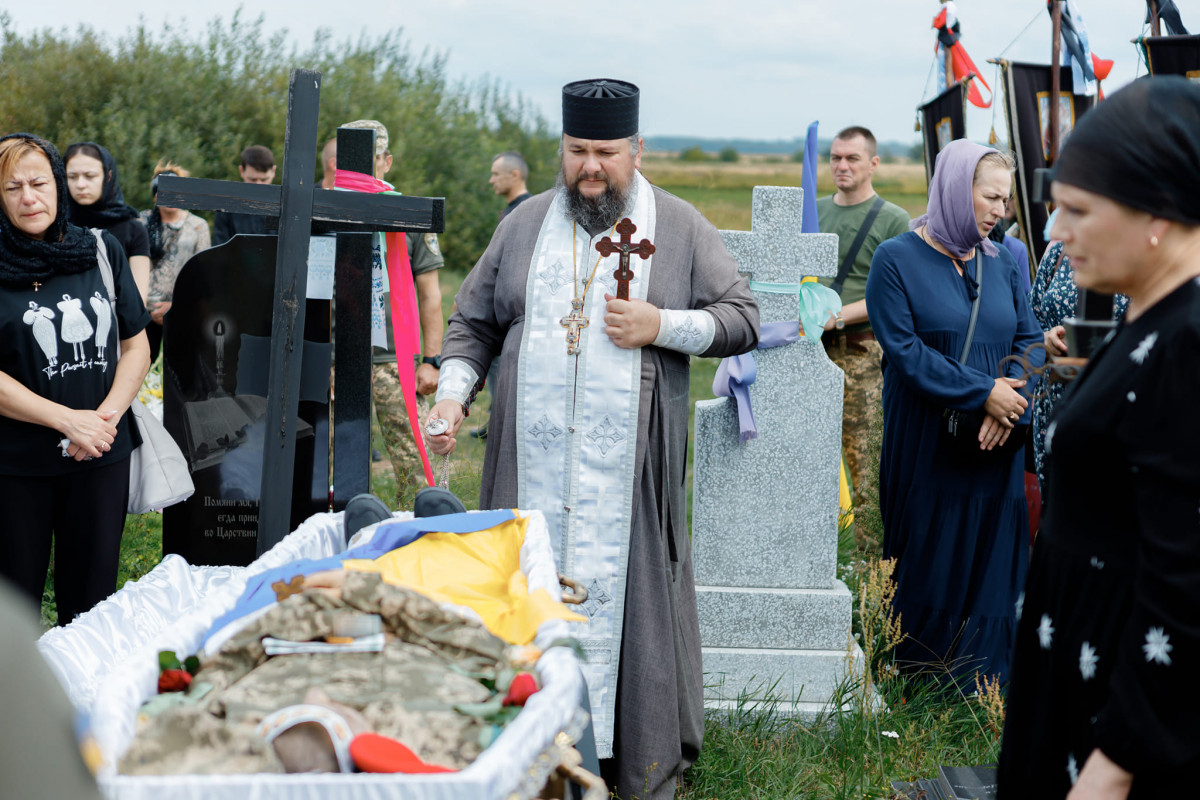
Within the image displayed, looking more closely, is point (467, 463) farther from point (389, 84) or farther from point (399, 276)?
point (389, 84)

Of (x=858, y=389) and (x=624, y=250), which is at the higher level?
(x=624, y=250)

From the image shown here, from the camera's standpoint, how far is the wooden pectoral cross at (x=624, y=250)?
3.73 m

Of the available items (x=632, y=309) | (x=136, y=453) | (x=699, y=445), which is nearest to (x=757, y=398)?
(x=699, y=445)

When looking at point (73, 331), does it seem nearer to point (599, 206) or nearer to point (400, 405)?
point (599, 206)

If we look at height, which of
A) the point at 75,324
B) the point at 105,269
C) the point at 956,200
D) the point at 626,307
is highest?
the point at 956,200

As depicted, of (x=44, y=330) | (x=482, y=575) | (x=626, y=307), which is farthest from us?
(x=44, y=330)

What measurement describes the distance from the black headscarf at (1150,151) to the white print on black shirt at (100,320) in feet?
11.2

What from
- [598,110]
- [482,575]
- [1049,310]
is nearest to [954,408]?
[1049,310]

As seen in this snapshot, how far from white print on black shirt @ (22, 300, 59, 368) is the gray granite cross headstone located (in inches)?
93.8

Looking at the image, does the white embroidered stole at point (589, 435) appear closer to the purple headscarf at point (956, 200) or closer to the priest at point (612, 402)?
the priest at point (612, 402)

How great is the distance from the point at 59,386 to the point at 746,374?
2495mm

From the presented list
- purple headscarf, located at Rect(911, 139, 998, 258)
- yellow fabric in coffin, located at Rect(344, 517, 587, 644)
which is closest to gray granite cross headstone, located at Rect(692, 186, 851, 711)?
purple headscarf, located at Rect(911, 139, 998, 258)

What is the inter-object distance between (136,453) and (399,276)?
1.26 metres

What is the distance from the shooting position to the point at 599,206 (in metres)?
3.76
